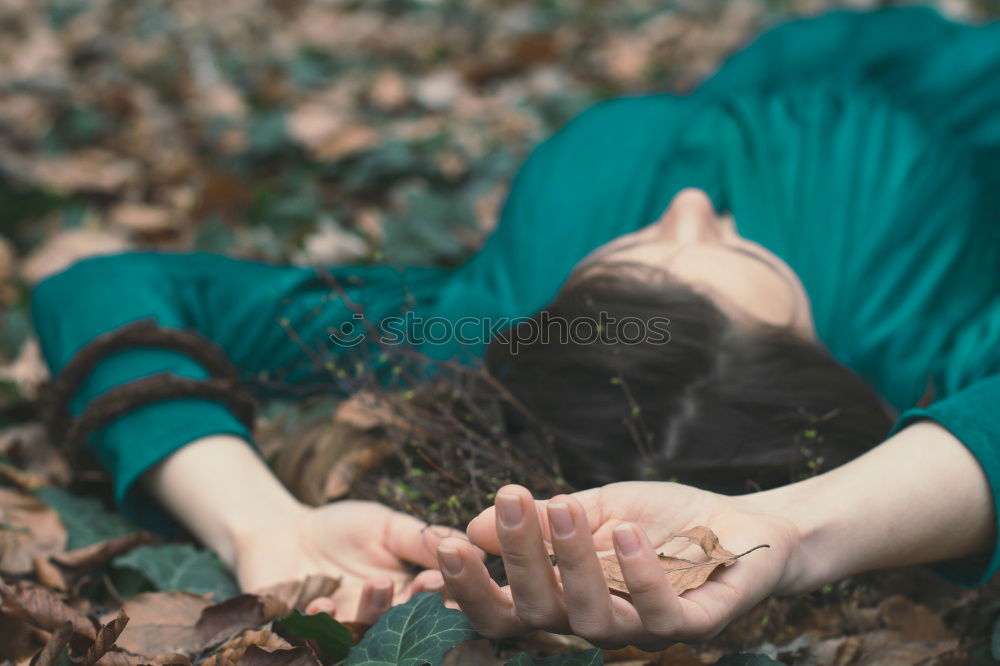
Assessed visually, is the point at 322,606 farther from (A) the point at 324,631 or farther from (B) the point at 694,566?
(B) the point at 694,566

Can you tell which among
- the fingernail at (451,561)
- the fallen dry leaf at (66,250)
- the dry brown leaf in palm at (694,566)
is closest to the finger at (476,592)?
the fingernail at (451,561)

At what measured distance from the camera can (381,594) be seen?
39.2 inches

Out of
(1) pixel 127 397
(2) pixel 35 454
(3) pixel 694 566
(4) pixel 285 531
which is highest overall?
(3) pixel 694 566

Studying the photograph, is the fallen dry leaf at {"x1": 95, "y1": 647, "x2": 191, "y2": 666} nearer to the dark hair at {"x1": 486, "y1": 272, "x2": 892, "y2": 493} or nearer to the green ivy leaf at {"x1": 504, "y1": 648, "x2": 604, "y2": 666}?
the green ivy leaf at {"x1": 504, "y1": 648, "x2": 604, "y2": 666}

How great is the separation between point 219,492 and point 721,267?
2.39ft

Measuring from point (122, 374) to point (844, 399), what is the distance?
0.99 meters

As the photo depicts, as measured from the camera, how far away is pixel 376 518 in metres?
1.11

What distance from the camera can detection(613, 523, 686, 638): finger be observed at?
72 cm

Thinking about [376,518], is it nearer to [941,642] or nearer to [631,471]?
[631,471]

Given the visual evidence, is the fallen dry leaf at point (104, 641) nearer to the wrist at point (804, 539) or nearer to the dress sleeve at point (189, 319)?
the dress sleeve at point (189, 319)

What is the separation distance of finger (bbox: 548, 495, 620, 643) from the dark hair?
29 centimetres

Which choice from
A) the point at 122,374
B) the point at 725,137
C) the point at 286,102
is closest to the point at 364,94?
the point at 286,102

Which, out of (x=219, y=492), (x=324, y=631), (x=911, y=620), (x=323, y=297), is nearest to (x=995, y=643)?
(x=911, y=620)

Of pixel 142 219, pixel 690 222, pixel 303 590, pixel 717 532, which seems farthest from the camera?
pixel 142 219
